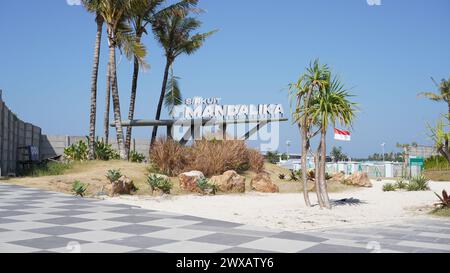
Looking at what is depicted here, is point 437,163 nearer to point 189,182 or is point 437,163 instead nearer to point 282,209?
point 189,182

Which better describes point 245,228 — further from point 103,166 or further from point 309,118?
point 103,166

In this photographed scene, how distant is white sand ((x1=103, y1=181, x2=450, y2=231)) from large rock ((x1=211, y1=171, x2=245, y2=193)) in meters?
0.73

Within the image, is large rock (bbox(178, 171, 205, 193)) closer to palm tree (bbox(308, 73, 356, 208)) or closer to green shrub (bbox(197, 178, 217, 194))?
green shrub (bbox(197, 178, 217, 194))

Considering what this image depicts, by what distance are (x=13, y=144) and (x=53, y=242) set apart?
17016 mm

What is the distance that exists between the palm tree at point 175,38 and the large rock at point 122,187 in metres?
14.9

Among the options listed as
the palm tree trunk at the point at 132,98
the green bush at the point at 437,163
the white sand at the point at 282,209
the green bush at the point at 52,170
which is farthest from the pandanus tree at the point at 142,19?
the green bush at the point at 437,163

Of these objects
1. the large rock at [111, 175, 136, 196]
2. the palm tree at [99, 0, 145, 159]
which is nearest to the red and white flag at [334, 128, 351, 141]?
the palm tree at [99, 0, 145, 159]

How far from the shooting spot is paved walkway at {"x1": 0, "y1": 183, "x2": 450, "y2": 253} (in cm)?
546

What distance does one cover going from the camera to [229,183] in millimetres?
14688

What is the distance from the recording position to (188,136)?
24609 millimetres

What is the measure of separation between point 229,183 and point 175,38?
1668 centimetres

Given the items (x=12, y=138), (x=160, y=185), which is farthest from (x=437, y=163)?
(x=12, y=138)

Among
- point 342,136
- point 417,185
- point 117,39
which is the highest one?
point 117,39
